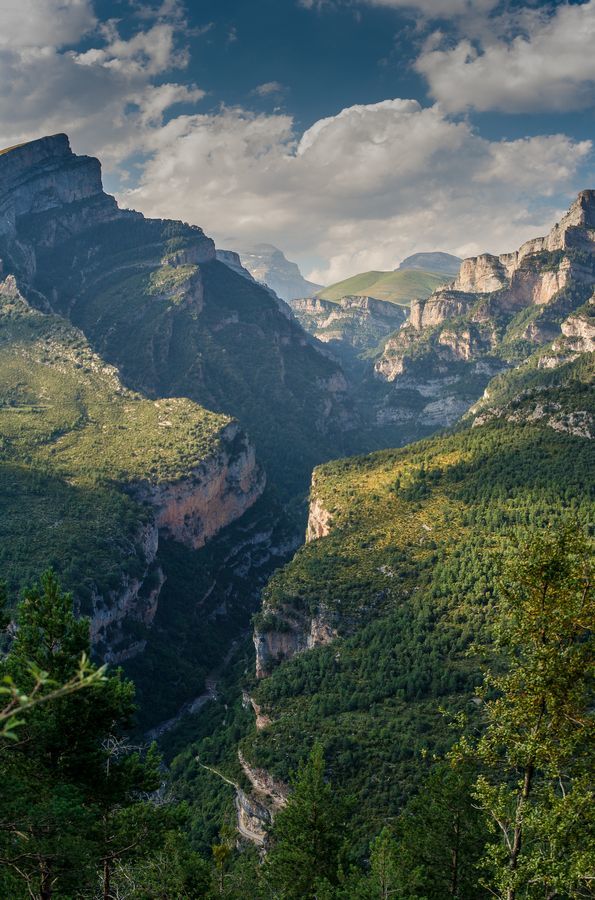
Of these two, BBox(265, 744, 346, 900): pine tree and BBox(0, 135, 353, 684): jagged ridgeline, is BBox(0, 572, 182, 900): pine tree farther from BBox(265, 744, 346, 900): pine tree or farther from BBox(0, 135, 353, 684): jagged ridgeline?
BBox(0, 135, 353, 684): jagged ridgeline

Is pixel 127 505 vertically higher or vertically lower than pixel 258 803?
higher

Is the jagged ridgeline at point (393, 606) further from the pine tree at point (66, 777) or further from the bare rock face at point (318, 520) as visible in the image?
the pine tree at point (66, 777)

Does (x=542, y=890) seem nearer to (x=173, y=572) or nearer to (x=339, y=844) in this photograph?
(x=339, y=844)

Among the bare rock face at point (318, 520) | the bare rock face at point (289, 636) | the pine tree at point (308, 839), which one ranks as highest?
the bare rock face at point (318, 520)

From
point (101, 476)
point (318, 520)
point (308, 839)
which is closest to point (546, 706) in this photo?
point (308, 839)

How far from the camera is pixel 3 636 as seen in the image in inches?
3095

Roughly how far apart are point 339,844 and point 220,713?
6448cm

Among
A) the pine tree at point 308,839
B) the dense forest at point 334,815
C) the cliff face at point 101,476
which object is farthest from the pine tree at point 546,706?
the cliff face at point 101,476

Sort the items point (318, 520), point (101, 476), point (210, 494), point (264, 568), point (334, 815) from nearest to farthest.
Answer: point (334, 815) → point (318, 520) → point (101, 476) → point (210, 494) → point (264, 568)

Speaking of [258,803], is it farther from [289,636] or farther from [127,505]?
[127,505]

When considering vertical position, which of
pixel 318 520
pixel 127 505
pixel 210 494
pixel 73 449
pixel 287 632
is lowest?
pixel 287 632

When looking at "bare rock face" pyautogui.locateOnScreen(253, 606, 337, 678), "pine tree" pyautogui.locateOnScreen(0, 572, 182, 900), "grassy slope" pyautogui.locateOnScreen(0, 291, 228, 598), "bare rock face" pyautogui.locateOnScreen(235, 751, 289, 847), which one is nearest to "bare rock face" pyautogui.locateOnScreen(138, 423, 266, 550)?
"grassy slope" pyautogui.locateOnScreen(0, 291, 228, 598)

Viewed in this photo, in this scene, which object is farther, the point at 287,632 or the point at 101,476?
the point at 101,476

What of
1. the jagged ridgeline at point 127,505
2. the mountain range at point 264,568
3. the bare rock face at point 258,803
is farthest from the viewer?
the jagged ridgeline at point 127,505
